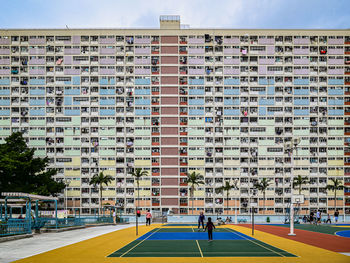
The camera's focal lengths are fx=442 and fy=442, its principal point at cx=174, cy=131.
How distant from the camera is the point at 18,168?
286 ft

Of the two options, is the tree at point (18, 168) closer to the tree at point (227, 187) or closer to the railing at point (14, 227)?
the tree at point (227, 187)

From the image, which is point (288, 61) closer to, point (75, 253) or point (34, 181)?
point (34, 181)

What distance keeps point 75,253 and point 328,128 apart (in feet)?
344

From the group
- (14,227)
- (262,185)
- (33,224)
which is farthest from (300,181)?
(14,227)

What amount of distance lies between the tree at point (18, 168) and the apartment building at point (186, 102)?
24398 mm

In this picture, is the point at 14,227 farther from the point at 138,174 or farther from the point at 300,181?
the point at 300,181

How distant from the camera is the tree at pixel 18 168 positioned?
3334 inches

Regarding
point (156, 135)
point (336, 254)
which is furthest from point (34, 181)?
point (336, 254)

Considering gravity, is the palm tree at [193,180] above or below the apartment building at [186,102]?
below

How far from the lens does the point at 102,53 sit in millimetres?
117062

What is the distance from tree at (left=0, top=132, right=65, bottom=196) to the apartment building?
24.4 m

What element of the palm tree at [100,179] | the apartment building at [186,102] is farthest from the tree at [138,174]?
the palm tree at [100,179]

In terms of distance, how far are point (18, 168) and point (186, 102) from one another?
156 ft

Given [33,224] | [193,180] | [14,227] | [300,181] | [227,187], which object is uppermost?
[14,227]
